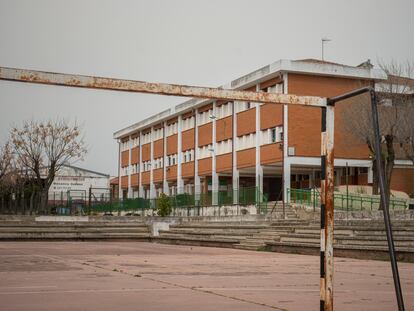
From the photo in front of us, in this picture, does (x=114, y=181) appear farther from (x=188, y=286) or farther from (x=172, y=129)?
(x=188, y=286)

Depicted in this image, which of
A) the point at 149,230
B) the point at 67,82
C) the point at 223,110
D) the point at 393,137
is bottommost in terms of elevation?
the point at 149,230

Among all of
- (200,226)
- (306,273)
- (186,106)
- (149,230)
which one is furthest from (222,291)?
Result: (186,106)

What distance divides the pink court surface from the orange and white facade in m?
30.3

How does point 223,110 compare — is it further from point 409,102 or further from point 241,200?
point 409,102

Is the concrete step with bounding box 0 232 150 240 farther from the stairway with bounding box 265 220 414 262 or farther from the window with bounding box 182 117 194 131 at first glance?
the window with bounding box 182 117 194 131

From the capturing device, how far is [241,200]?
153ft

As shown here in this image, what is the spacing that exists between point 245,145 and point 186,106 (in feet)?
36.6

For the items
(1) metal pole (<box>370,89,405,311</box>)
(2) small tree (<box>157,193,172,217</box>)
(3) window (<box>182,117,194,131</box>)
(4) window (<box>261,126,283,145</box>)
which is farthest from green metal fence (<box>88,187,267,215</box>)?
(1) metal pole (<box>370,89,405,311</box>)

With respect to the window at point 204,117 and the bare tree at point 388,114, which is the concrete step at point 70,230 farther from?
the window at point 204,117

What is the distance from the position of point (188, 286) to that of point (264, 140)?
40.4 meters

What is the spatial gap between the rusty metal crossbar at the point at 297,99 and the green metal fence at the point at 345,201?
3257cm

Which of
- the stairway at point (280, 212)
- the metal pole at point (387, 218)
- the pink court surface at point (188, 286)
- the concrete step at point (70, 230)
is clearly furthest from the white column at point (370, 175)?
the metal pole at point (387, 218)

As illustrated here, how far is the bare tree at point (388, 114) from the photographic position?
4203 centimetres

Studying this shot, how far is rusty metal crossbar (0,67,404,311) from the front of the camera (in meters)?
5.54
